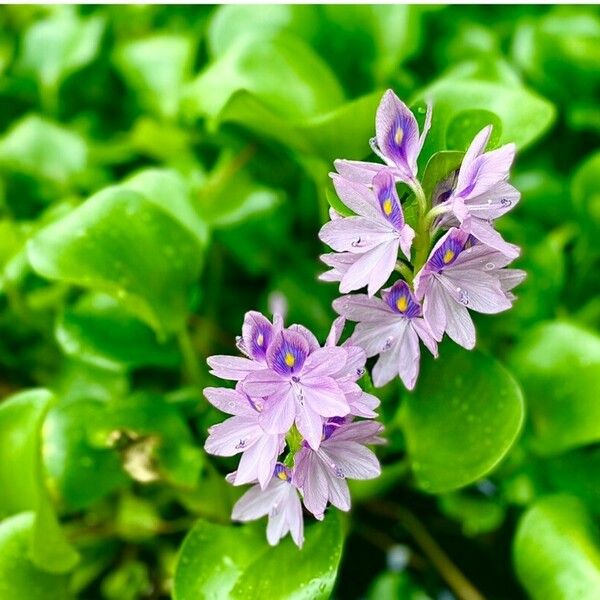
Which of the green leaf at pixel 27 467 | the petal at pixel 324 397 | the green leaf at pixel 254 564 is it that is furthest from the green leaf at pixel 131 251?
the petal at pixel 324 397

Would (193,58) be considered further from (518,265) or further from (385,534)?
(385,534)

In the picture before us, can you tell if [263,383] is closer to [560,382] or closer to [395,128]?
[395,128]

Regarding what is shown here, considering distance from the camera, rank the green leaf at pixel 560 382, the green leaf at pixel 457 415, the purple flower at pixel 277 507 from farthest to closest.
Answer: the green leaf at pixel 560 382
the green leaf at pixel 457 415
the purple flower at pixel 277 507

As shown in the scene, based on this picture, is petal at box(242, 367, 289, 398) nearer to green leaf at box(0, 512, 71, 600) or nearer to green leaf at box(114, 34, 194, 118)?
green leaf at box(0, 512, 71, 600)

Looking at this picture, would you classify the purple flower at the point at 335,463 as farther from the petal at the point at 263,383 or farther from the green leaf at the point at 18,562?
the green leaf at the point at 18,562

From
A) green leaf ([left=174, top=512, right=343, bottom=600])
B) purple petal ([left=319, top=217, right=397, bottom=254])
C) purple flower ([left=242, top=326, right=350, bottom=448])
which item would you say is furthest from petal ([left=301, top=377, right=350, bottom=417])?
green leaf ([left=174, top=512, right=343, bottom=600])

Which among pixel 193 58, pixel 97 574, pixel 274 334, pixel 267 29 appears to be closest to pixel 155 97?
pixel 193 58

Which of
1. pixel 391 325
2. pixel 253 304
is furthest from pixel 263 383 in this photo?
pixel 253 304
